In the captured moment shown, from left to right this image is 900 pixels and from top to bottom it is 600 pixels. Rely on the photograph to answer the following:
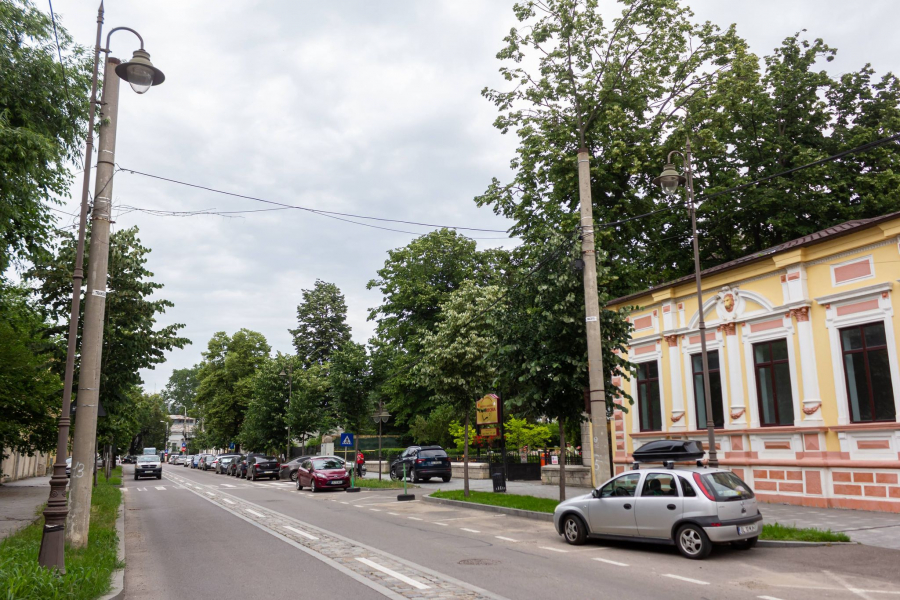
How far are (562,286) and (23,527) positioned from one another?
13416 mm

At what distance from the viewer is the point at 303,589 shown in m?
8.31

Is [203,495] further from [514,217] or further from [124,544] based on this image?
[514,217]

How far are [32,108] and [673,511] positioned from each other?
14.8 metres

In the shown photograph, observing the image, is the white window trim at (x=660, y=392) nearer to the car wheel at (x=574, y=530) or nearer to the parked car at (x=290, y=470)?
the car wheel at (x=574, y=530)

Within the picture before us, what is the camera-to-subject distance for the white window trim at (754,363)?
56.2ft

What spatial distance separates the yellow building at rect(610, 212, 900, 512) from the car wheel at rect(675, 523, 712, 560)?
293 inches

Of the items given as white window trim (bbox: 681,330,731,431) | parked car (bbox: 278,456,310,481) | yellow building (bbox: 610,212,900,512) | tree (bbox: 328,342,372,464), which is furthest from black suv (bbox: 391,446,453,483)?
white window trim (bbox: 681,330,731,431)

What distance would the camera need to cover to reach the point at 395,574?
30.1 ft

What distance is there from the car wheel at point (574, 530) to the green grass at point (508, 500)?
4.14m

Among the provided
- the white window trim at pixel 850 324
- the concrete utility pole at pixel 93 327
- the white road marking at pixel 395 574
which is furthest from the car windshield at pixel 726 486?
the concrete utility pole at pixel 93 327

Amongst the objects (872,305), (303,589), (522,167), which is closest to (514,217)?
(522,167)

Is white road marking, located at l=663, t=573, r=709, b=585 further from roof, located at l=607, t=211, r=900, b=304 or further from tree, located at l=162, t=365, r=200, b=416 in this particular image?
tree, located at l=162, t=365, r=200, b=416

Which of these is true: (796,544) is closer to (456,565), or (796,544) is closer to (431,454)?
(456,565)

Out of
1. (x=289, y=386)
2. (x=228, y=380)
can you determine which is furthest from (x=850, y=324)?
(x=228, y=380)
